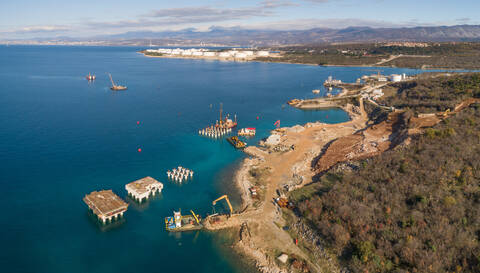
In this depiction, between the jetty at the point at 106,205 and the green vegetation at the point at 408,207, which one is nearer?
the green vegetation at the point at 408,207

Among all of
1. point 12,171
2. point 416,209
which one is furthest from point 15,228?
point 416,209

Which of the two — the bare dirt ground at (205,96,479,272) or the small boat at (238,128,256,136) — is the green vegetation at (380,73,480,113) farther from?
the small boat at (238,128,256,136)

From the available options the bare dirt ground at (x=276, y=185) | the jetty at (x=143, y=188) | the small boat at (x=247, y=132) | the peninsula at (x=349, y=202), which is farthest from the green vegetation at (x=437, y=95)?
the jetty at (x=143, y=188)

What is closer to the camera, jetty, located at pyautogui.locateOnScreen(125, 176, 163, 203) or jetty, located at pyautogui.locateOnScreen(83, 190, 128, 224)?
jetty, located at pyautogui.locateOnScreen(83, 190, 128, 224)

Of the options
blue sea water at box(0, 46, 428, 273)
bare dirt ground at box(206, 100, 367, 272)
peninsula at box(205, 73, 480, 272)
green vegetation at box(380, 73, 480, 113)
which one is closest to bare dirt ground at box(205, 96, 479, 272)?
bare dirt ground at box(206, 100, 367, 272)

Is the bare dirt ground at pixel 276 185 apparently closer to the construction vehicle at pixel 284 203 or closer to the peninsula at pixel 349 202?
the peninsula at pixel 349 202
